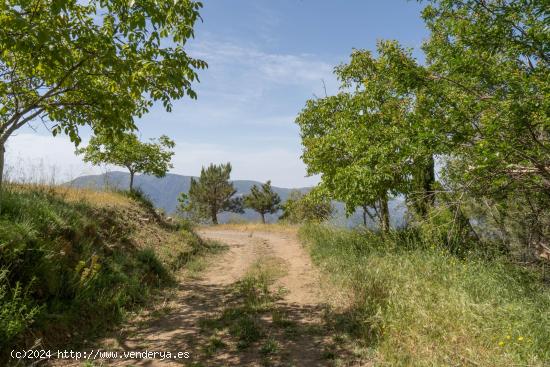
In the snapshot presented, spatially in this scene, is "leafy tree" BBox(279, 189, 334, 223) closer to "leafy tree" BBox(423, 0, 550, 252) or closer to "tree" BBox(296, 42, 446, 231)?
"tree" BBox(296, 42, 446, 231)

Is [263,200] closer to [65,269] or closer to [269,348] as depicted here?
[65,269]

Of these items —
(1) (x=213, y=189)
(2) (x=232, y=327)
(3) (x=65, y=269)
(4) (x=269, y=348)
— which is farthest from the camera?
(1) (x=213, y=189)

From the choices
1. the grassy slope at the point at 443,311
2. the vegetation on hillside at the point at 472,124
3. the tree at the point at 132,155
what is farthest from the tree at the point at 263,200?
the grassy slope at the point at 443,311

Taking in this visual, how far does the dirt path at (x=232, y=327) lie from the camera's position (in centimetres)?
477

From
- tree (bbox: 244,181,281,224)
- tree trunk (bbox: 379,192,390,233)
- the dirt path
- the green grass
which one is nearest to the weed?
the dirt path

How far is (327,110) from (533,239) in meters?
7.50

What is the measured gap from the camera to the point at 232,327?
568 cm

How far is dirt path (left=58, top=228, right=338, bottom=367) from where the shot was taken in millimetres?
4770

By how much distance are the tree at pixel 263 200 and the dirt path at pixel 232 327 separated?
3832 centimetres

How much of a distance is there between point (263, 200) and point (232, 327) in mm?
41924

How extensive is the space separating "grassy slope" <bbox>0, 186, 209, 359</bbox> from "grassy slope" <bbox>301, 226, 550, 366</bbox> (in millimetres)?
4204

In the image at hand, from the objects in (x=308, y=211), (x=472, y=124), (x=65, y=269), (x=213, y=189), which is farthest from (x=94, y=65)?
(x=213, y=189)

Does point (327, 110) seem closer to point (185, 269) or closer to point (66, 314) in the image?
point (185, 269)

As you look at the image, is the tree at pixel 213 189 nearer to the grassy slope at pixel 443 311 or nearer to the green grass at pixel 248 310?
the green grass at pixel 248 310
